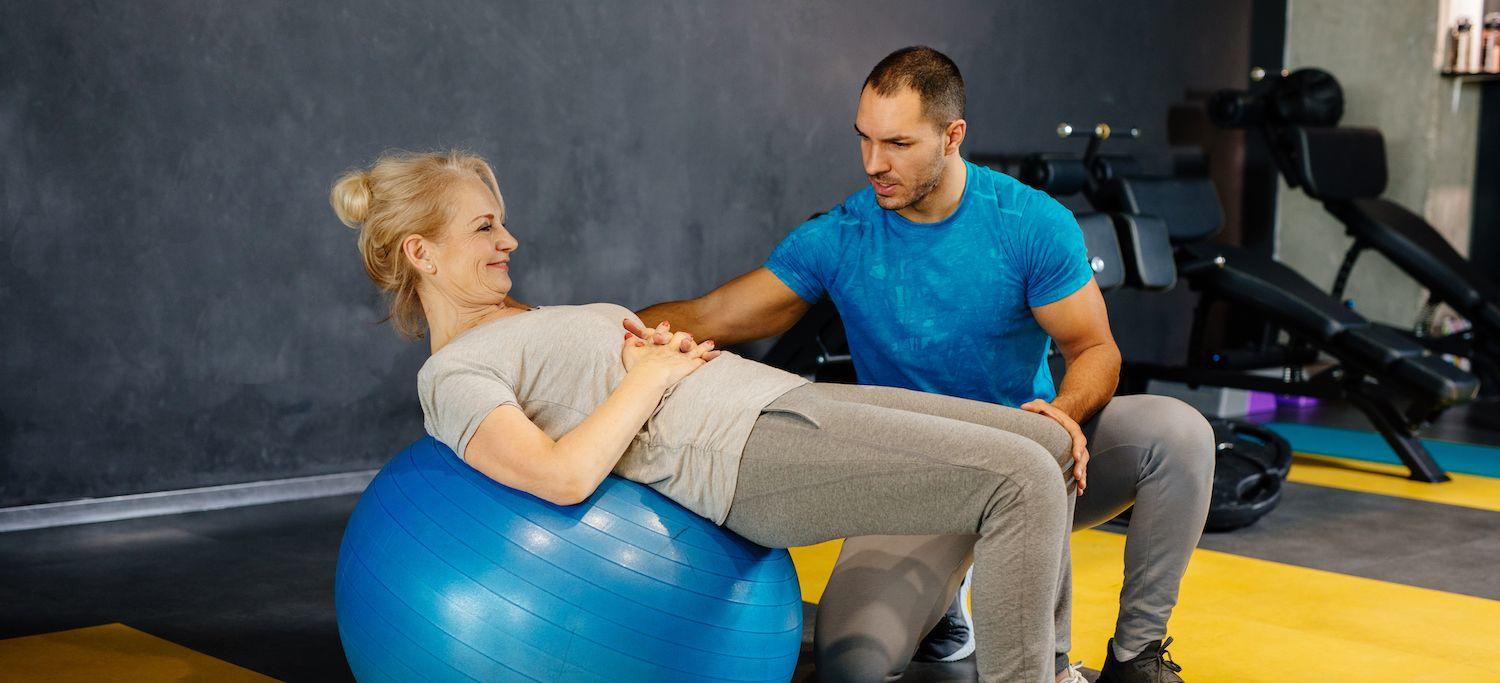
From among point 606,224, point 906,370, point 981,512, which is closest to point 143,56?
point 606,224

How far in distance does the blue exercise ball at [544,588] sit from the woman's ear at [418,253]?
0.95 ft

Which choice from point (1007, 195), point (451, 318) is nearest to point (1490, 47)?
point (1007, 195)

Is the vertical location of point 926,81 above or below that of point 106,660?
above

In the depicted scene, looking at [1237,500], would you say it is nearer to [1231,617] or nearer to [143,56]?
[1231,617]

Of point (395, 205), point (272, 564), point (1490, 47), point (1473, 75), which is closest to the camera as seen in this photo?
point (395, 205)

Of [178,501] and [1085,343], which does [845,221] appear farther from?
[178,501]

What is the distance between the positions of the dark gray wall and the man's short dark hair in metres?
1.90

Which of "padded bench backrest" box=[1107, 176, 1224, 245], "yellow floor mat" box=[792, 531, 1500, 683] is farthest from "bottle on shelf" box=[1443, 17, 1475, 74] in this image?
"yellow floor mat" box=[792, 531, 1500, 683]

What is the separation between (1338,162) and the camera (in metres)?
5.51

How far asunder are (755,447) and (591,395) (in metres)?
0.24

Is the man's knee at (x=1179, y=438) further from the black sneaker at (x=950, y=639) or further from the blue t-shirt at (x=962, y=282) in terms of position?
the black sneaker at (x=950, y=639)

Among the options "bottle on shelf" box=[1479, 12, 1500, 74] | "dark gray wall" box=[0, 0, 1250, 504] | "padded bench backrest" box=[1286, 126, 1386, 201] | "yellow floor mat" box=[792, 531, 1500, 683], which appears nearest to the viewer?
"yellow floor mat" box=[792, 531, 1500, 683]

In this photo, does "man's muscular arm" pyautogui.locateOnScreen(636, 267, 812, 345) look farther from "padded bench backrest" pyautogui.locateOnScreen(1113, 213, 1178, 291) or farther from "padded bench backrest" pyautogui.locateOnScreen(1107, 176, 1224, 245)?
"padded bench backrest" pyautogui.locateOnScreen(1107, 176, 1224, 245)

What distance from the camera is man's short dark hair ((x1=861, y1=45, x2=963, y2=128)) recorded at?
2.24 meters
